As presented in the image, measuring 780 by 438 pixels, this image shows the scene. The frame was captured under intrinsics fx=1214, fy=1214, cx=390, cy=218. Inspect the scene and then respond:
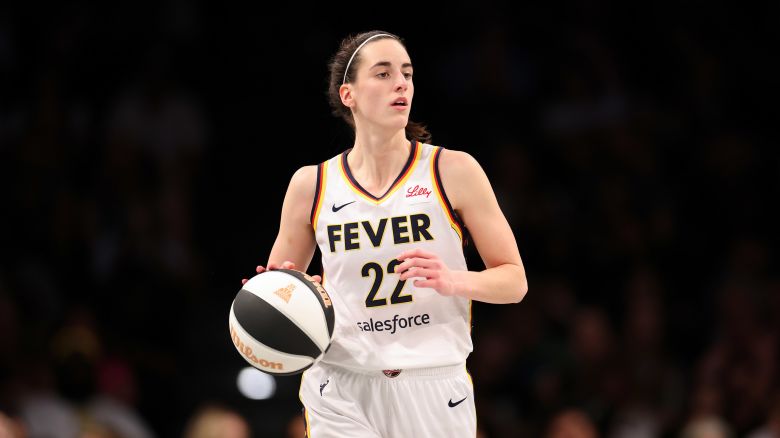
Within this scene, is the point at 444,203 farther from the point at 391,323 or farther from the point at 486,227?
the point at 391,323

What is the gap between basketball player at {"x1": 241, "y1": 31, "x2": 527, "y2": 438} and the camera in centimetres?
539

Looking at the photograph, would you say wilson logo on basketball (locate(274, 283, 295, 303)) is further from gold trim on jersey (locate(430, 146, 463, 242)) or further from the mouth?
the mouth

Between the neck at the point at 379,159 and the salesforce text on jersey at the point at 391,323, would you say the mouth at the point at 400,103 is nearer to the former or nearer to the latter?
the neck at the point at 379,159

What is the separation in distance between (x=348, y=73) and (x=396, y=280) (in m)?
1.04

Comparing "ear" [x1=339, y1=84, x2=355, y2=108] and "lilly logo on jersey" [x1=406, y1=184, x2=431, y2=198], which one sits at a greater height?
"ear" [x1=339, y1=84, x2=355, y2=108]

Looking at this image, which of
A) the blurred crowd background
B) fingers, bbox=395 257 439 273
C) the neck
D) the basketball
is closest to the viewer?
fingers, bbox=395 257 439 273

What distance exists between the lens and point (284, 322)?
5.18 meters

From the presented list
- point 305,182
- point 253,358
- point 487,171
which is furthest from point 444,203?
point 487,171
